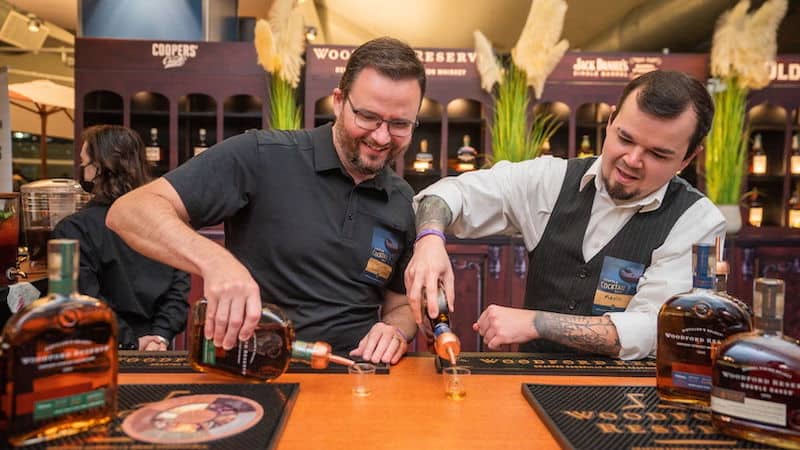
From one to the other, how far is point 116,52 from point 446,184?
13.4 ft

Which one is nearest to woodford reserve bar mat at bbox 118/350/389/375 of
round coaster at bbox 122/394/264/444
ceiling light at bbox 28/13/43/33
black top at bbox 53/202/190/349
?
round coaster at bbox 122/394/264/444

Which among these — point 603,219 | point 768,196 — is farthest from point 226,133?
point 768,196

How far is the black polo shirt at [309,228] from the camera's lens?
1.68 m

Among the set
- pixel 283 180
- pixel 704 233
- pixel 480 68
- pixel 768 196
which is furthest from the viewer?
pixel 768 196

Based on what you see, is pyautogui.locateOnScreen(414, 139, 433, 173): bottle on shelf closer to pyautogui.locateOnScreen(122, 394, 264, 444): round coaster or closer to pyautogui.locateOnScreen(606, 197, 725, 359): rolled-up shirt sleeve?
pyautogui.locateOnScreen(606, 197, 725, 359): rolled-up shirt sleeve

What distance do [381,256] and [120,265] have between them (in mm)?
1208

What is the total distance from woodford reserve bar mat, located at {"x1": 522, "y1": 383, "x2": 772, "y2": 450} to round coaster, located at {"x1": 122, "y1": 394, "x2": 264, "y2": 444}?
0.45 metres

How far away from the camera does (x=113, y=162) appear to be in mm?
2492

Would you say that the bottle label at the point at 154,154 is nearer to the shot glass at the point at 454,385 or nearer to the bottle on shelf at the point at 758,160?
the shot glass at the point at 454,385

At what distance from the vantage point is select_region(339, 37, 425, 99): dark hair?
1.58 meters

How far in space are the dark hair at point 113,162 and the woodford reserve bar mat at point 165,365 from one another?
1.37m

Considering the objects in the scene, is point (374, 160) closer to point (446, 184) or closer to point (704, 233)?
point (446, 184)

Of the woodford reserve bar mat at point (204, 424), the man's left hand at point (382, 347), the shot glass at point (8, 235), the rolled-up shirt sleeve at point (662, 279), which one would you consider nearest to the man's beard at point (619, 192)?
the rolled-up shirt sleeve at point (662, 279)

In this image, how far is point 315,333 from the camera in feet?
5.50
